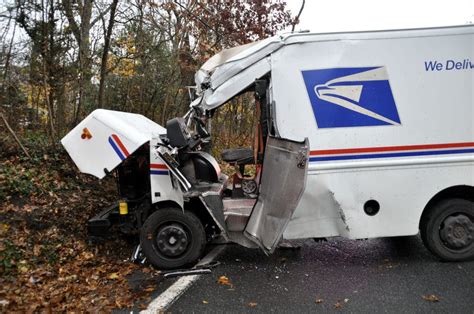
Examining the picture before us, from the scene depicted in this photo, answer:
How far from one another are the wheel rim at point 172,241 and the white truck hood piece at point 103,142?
98cm

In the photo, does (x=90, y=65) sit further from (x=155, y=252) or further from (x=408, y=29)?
(x=408, y=29)

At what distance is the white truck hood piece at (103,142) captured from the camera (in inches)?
193

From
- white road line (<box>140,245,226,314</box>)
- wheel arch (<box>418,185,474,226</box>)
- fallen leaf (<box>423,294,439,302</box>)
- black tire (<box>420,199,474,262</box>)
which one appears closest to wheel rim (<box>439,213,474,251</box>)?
black tire (<box>420,199,474,262</box>)

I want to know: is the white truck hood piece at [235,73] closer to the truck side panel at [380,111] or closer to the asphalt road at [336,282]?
the truck side panel at [380,111]

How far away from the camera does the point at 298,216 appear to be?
4.91 m

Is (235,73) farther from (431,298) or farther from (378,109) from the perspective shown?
(431,298)

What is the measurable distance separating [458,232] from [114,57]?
914 cm

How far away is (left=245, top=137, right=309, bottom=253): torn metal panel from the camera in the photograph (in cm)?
420

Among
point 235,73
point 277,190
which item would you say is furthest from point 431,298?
point 235,73

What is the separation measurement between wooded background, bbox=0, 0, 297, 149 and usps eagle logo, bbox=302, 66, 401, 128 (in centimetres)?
536

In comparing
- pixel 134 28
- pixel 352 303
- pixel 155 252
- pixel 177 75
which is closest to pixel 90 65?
pixel 134 28

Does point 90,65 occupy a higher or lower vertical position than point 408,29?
higher

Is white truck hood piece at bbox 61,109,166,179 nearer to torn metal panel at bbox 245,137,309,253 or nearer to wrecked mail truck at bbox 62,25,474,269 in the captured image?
wrecked mail truck at bbox 62,25,474,269

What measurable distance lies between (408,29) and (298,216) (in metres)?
2.45
